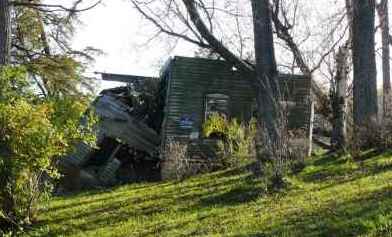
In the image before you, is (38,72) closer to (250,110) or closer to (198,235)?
(250,110)

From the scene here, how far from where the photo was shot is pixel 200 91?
23047 millimetres

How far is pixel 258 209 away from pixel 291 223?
2082 mm

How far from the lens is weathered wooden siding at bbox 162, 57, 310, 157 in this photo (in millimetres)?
22656

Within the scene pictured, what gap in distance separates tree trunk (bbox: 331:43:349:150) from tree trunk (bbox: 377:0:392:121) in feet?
4.21

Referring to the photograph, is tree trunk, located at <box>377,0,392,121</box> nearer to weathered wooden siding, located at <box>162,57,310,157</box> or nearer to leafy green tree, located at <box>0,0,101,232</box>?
weathered wooden siding, located at <box>162,57,310,157</box>

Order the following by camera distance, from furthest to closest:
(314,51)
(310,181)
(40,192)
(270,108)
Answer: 1. (314,51)
2. (270,108)
3. (310,181)
4. (40,192)

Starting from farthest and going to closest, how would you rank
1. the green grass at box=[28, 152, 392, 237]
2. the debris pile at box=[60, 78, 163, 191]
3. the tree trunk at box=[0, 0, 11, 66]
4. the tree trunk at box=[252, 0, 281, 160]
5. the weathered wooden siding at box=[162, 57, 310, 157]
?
the weathered wooden siding at box=[162, 57, 310, 157] → the debris pile at box=[60, 78, 163, 191] → the tree trunk at box=[252, 0, 281, 160] → the tree trunk at box=[0, 0, 11, 66] → the green grass at box=[28, 152, 392, 237]

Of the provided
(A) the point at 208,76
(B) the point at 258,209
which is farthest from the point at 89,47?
(B) the point at 258,209

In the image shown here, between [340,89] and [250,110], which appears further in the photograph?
[250,110]

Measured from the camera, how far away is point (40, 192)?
1223cm

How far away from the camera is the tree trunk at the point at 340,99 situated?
1867 cm

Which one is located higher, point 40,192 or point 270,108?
point 270,108

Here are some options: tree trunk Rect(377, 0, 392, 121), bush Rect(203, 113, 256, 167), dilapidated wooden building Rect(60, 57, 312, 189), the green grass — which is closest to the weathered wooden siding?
dilapidated wooden building Rect(60, 57, 312, 189)

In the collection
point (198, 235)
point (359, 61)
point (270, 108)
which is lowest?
point (198, 235)
